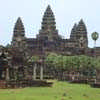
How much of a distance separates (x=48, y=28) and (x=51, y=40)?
4.31m

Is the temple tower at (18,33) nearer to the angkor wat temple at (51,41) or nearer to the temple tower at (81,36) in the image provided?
the angkor wat temple at (51,41)

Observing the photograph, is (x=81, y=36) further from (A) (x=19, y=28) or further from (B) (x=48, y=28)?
(A) (x=19, y=28)

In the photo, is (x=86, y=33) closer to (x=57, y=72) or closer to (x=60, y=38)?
(x=60, y=38)

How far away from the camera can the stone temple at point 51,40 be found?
89.9 meters

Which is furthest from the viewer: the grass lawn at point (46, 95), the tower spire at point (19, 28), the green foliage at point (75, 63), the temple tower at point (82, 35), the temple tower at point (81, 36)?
the temple tower at point (82, 35)

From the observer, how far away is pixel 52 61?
65875 millimetres

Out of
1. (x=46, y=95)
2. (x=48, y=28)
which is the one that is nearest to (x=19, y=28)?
(x=48, y=28)

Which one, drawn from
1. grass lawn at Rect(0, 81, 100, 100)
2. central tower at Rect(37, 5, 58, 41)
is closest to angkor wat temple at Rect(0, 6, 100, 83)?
central tower at Rect(37, 5, 58, 41)

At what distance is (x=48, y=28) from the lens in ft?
310

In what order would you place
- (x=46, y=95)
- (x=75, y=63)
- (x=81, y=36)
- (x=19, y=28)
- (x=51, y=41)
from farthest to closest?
1. (x=81, y=36)
2. (x=19, y=28)
3. (x=51, y=41)
4. (x=75, y=63)
5. (x=46, y=95)

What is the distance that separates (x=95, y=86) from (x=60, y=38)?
6076 cm

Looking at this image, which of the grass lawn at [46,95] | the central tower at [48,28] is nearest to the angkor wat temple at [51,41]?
the central tower at [48,28]

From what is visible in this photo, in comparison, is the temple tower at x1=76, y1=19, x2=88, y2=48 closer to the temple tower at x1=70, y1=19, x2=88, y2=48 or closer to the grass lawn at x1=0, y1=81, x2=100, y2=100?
the temple tower at x1=70, y1=19, x2=88, y2=48

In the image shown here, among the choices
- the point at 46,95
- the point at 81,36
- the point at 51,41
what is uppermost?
the point at 81,36
